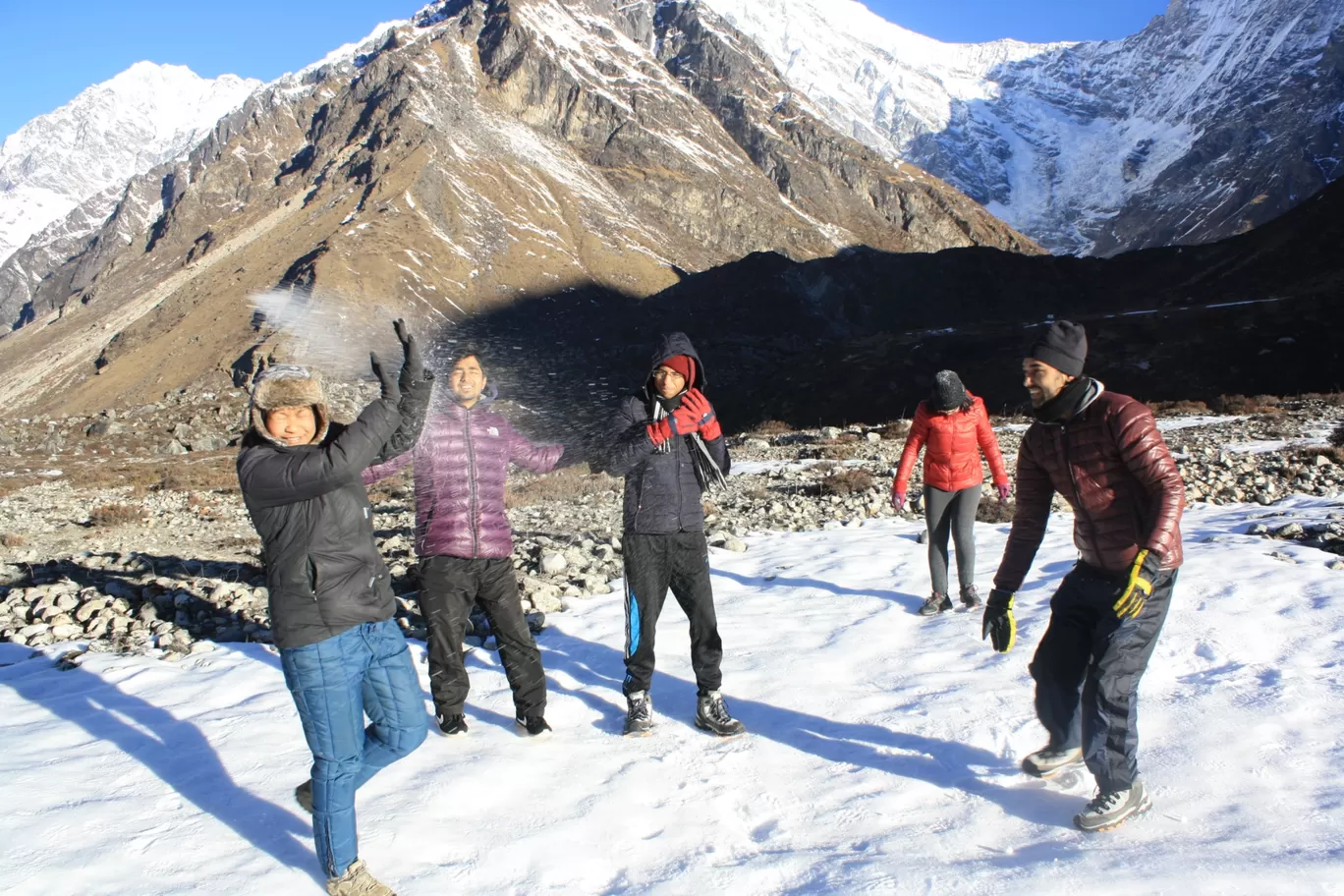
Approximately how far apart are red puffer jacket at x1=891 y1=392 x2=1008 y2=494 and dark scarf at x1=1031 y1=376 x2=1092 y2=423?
2942mm

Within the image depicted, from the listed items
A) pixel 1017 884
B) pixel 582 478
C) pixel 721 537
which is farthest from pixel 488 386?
pixel 582 478

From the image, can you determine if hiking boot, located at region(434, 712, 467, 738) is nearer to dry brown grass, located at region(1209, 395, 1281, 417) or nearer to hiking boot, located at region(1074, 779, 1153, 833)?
hiking boot, located at region(1074, 779, 1153, 833)

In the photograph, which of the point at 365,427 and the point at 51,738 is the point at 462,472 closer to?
the point at 365,427

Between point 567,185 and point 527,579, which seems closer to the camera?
point 527,579

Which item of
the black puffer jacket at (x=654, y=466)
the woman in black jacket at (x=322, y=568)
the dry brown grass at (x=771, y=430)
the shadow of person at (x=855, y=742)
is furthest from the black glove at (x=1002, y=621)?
the dry brown grass at (x=771, y=430)

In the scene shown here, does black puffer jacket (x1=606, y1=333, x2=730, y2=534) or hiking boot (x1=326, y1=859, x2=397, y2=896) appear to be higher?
black puffer jacket (x1=606, y1=333, x2=730, y2=534)

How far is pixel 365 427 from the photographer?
354cm

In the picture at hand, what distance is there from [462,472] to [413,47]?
441 ft

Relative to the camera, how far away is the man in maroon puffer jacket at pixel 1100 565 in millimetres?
3713

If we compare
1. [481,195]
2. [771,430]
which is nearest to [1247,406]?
[771,430]

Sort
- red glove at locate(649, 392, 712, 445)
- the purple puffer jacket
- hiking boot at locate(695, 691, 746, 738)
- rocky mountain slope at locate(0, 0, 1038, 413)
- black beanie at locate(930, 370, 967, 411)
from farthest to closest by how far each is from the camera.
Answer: rocky mountain slope at locate(0, 0, 1038, 413) < black beanie at locate(930, 370, 967, 411) < hiking boot at locate(695, 691, 746, 738) < the purple puffer jacket < red glove at locate(649, 392, 712, 445)

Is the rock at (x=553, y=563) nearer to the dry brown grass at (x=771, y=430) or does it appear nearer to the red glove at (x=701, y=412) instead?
the red glove at (x=701, y=412)

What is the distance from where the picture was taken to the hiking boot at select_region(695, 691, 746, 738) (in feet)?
16.6

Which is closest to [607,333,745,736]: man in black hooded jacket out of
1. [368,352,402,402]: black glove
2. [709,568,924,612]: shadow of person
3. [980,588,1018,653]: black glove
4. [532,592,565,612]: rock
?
→ [368,352,402,402]: black glove
